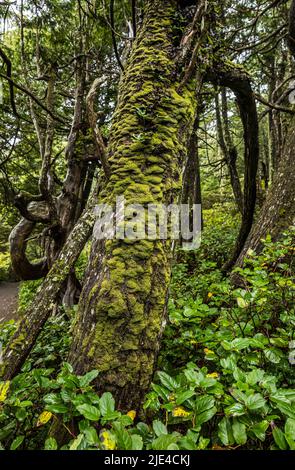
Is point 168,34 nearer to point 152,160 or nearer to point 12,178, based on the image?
point 152,160

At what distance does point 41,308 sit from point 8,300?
51.7ft

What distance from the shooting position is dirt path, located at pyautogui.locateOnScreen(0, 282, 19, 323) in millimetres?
12188

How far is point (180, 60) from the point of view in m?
1.97

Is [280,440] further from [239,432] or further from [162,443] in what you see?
[162,443]

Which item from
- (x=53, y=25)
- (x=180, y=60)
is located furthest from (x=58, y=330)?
(x=53, y=25)

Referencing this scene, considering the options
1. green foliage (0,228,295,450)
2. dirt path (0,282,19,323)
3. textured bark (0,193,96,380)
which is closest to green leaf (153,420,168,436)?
green foliage (0,228,295,450)

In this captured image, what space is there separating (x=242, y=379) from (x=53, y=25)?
585 cm

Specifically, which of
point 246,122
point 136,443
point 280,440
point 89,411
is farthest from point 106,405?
point 246,122

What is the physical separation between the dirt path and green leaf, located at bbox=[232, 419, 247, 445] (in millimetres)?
11076

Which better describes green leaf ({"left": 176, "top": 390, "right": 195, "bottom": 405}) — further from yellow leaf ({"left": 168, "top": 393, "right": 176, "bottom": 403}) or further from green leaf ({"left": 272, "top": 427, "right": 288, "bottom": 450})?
green leaf ({"left": 272, "top": 427, "right": 288, "bottom": 450})

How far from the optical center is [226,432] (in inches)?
34.4

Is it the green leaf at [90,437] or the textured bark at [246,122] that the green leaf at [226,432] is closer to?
the green leaf at [90,437]

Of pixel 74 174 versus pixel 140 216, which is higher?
pixel 74 174
